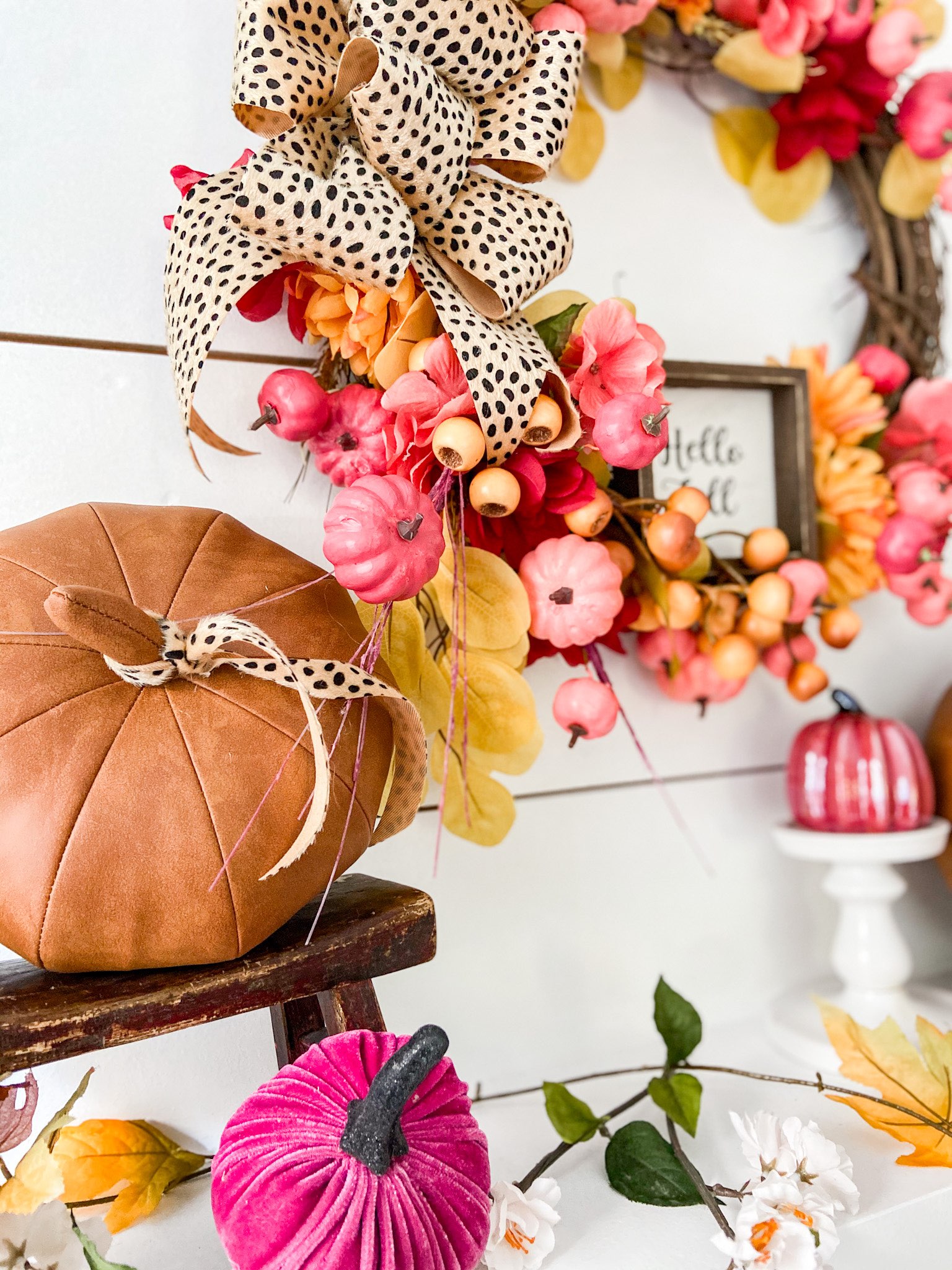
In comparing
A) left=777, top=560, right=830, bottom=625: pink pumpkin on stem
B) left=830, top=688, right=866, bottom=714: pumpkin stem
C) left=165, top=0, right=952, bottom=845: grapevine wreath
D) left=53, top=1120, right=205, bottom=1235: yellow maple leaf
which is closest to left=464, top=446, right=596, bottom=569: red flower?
left=165, top=0, right=952, bottom=845: grapevine wreath

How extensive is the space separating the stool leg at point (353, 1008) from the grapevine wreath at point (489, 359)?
4.4 inches

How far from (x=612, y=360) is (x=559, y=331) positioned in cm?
6

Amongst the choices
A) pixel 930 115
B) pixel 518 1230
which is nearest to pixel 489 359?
pixel 518 1230

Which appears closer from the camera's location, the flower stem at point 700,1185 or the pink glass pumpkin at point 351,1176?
the pink glass pumpkin at point 351,1176

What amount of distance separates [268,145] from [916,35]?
617 millimetres

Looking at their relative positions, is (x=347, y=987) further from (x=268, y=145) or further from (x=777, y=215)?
(x=777, y=215)

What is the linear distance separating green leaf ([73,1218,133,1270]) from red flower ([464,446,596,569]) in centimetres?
43

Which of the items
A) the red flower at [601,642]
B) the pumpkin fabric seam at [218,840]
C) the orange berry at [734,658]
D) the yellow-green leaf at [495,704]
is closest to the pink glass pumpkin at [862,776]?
the orange berry at [734,658]

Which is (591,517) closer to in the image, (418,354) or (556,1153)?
(418,354)

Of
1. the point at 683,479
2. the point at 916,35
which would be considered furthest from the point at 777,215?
the point at 683,479

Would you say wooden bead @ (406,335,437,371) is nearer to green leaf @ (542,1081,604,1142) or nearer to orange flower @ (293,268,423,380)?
orange flower @ (293,268,423,380)

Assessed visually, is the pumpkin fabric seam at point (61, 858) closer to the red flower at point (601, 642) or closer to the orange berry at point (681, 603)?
the red flower at point (601, 642)

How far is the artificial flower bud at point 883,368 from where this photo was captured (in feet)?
2.96

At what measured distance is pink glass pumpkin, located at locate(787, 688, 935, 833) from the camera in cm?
82
